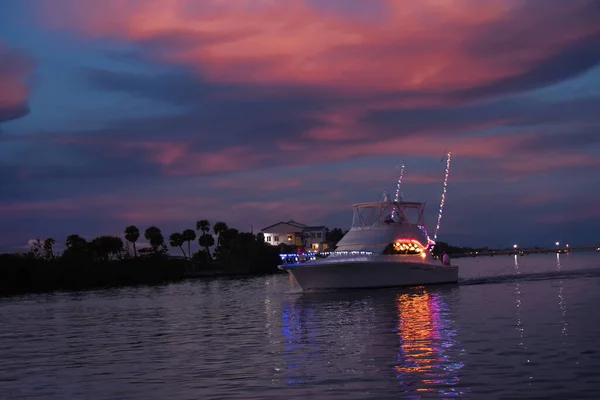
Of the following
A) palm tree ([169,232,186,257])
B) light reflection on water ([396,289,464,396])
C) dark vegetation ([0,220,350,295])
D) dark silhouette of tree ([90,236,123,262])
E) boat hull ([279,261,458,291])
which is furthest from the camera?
palm tree ([169,232,186,257])

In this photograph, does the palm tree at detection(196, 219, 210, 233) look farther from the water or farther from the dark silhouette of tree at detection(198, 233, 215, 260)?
the water

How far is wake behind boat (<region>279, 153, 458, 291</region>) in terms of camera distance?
52.2 m

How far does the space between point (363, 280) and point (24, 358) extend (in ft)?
96.7

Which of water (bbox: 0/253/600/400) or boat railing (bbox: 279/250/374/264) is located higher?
boat railing (bbox: 279/250/374/264)

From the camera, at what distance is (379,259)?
53.4m

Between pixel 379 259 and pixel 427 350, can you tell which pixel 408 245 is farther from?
pixel 427 350

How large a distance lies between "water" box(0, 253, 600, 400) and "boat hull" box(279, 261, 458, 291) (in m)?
7.35

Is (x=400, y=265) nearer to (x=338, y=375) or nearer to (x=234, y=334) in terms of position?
(x=234, y=334)

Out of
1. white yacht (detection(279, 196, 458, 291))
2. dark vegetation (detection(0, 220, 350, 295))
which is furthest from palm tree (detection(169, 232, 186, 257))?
white yacht (detection(279, 196, 458, 291))

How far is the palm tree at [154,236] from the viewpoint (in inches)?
6727

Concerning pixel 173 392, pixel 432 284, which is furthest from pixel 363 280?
pixel 173 392

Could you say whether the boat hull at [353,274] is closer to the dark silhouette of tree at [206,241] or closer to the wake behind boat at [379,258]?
the wake behind boat at [379,258]

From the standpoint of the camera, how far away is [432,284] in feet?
190

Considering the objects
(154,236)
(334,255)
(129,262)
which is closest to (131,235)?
(154,236)
